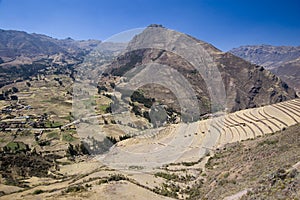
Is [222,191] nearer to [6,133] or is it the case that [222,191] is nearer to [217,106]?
[6,133]

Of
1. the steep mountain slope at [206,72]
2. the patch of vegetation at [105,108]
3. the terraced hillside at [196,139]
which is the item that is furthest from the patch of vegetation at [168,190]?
the steep mountain slope at [206,72]

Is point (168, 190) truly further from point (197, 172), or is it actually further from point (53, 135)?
point (53, 135)

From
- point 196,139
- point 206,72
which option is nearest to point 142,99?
point 206,72

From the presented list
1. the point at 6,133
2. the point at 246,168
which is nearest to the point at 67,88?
the point at 6,133

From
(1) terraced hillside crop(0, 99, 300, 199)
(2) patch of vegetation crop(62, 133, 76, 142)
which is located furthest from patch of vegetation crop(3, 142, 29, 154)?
(1) terraced hillside crop(0, 99, 300, 199)

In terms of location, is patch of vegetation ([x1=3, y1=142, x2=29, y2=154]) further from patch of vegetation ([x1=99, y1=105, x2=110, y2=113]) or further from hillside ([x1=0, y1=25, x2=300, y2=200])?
patch of vegetation ([x1=99, y1=105, x2=110, y2=113])

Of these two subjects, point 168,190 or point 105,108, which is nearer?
point 168,190

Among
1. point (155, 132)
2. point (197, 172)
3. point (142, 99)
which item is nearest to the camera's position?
point (197, 172)

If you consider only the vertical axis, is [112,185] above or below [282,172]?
below
